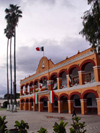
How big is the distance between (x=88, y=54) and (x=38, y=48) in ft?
41.8

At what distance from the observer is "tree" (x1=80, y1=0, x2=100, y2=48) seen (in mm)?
10934

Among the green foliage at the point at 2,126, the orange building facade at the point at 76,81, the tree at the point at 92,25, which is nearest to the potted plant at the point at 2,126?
the green foliage at the point at 2,126

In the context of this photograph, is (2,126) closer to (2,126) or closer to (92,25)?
(2,126)

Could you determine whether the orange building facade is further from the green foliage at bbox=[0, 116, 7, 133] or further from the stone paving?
the green foliage at bbox=[0, 116, 7, 133]

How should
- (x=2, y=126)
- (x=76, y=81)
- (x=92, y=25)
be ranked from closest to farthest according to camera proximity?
1. (x=2, y=126)
2. (x=92, y=25)
3. (x=76, y=81)

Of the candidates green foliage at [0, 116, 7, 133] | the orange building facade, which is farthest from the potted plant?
the orange building facade

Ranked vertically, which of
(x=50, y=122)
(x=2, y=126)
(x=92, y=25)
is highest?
(x=92, y=25)

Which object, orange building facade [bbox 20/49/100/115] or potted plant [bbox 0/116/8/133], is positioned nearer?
potted plant [bbox 0/116/8/133]

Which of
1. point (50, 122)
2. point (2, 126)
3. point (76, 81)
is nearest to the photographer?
A: point (2, 126)

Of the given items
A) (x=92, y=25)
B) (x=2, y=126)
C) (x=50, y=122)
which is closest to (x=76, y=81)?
(x=50, y=122)

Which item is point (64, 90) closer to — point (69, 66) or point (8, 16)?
point (69, 66)

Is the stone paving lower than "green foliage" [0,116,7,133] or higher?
lower

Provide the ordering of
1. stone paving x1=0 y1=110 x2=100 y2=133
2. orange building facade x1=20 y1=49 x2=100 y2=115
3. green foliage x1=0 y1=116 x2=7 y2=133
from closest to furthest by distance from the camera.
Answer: green foliage x1=0 y1=116 x2=7 y2=133
stone paving x1=0 y1=110 x2=100 y2=133
orange building facade x1=20 y1=49 x2=100 y2=115

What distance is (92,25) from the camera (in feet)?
37.2
